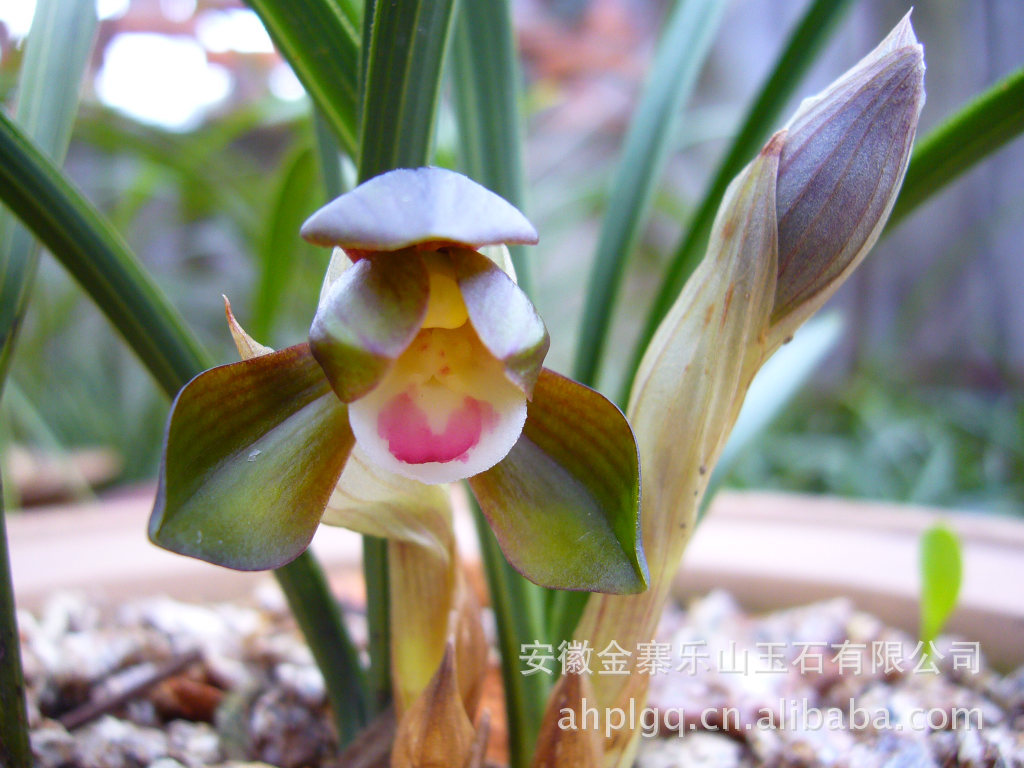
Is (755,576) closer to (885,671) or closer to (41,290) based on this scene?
(885,671)

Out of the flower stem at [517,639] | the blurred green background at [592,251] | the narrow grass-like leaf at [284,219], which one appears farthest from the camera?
the blurred green background at [592,251]

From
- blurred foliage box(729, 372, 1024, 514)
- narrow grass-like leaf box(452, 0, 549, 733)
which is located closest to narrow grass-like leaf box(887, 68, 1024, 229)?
narrow grass-like leaf box(452, 0, 549, 733)

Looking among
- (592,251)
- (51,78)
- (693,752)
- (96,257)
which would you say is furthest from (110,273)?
(592,251)

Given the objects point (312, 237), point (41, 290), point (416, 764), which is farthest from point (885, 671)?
point (41, 290)

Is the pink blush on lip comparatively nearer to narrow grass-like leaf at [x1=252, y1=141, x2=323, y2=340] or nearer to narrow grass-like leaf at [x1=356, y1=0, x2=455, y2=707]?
narrow grass-like leaf at [x1=356, y1=0, x2=455, y2=707]

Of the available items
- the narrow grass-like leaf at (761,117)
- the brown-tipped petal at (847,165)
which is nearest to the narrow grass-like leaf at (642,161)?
the narrow grass-like leaf at (761,117)

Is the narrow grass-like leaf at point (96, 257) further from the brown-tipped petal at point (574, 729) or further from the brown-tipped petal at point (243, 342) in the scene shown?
the brown-tipped petal at point (574, 729)
